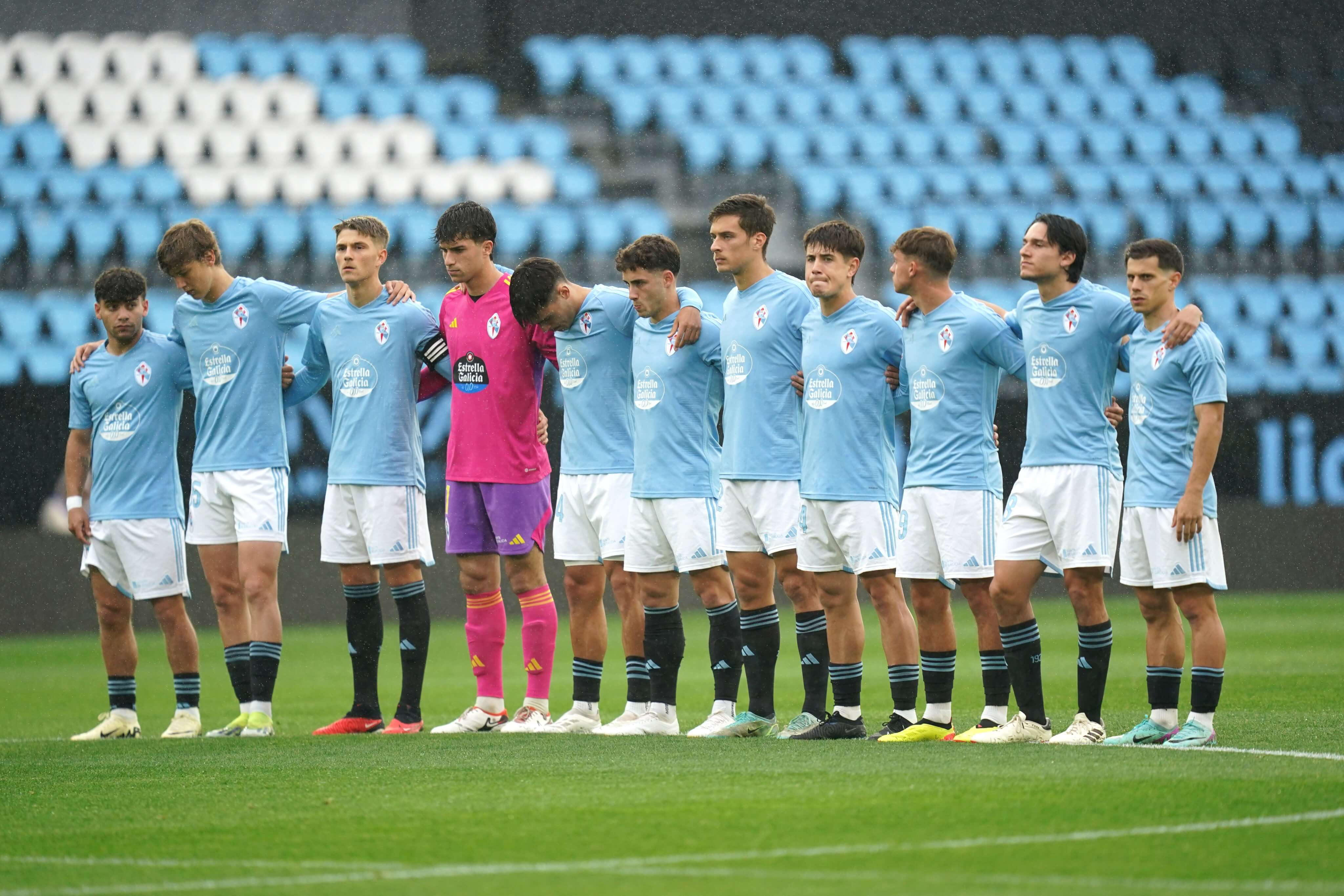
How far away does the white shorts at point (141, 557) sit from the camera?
7.75 meters

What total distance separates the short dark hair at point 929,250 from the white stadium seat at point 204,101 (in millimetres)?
13349

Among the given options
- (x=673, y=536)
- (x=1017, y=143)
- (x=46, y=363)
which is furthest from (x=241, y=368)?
(x=1017, y=143)

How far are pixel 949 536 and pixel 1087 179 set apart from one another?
48.6 feet

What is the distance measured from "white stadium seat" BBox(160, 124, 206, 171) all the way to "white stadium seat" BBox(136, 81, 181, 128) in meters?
0.14

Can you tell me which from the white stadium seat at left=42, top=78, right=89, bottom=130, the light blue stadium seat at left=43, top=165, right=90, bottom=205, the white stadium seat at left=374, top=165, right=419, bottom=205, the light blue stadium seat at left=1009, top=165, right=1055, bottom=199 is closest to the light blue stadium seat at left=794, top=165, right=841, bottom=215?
the light blue stadium seat at left=1009, top=165, right=1055, bottom=199

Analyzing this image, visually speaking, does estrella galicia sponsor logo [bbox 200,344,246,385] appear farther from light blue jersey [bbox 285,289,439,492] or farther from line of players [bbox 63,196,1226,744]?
light blue jersey [bbox 285,289,439,492]

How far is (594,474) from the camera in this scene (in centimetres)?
738

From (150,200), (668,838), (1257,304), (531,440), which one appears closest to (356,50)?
(150,200)

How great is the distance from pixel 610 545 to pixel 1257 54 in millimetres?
17866

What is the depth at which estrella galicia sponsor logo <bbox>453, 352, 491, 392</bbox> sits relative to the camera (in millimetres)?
7488

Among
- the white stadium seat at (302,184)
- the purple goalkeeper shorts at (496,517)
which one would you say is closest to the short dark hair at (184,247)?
the purple goalkeeper shorts at (496,517)

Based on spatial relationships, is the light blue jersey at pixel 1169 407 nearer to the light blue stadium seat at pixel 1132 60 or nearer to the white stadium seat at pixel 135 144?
the white stadium seat at pixel 135 144

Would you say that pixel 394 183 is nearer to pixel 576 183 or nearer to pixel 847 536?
pixel 576 183

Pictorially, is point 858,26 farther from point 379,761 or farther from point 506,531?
point 379,761
